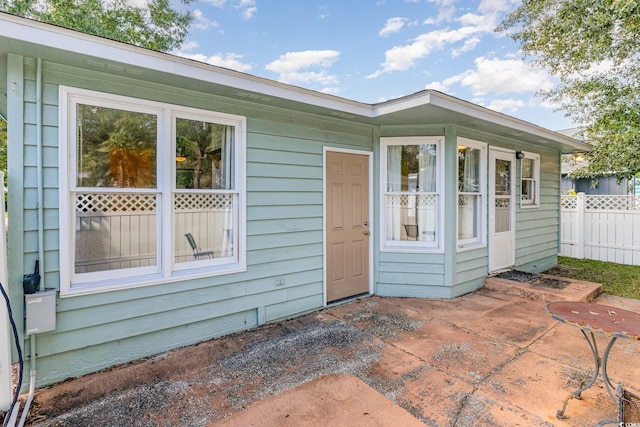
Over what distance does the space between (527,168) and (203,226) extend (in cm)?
614

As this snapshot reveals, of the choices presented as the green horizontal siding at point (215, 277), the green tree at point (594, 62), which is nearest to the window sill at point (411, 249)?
the green horizontal siding at point (215, 277)

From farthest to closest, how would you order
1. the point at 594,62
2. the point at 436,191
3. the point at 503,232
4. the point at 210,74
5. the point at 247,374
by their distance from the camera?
the point at 594,62
the point at 503,232
the point at 436,191
the point at 210,74
the point at 247,374

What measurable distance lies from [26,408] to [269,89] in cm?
313

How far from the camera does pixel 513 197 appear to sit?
5758mm

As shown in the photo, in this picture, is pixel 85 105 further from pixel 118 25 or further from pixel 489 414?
pixel 118 25

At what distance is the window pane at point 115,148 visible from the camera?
2.68 metres

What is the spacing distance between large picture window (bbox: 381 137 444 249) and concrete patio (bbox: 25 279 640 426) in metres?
1.29

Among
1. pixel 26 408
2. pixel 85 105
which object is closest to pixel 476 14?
pixel 85 105

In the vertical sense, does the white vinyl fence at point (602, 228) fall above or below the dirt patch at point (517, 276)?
above

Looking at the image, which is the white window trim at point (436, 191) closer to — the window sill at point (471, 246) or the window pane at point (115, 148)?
the window sill at point (471, 246)

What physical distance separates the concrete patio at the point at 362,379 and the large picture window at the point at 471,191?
60.8 inches

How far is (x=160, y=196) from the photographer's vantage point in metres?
3.03

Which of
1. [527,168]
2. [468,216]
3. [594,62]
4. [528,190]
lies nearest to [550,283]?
[468,216]

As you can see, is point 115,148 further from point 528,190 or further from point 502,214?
point 528,190
